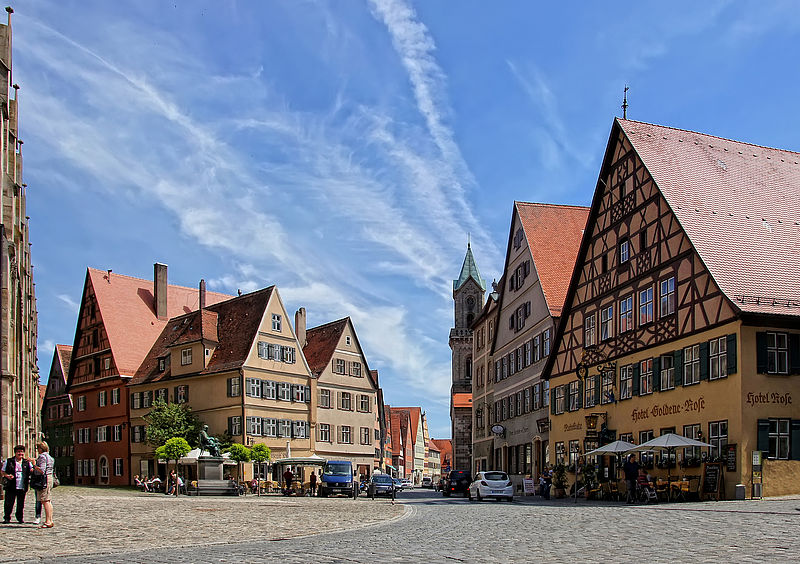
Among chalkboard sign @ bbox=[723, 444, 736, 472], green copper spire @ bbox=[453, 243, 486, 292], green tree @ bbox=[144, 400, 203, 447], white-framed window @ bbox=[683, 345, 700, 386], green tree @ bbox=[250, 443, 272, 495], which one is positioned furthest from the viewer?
green copper spire @ bbox=[453, 243, 486, 292]

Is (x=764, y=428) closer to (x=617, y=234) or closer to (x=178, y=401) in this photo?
(x=617, y=234)

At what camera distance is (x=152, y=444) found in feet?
188

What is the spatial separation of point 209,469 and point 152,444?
1460cm

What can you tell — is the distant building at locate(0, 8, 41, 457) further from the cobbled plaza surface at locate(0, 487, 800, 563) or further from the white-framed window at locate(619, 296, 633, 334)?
the white-framed window at locate(619, 296, 633, 334)

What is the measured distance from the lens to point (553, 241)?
48.0m

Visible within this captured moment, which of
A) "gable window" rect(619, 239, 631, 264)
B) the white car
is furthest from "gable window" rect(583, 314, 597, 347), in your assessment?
the white car

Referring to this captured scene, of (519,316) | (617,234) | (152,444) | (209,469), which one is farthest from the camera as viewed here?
(152,444)

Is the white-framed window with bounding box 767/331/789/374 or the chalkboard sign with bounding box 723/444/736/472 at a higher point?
the white-framed window with bounding box 767/331/789/374

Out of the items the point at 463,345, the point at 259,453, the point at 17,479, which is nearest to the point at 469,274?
the point at 463,345

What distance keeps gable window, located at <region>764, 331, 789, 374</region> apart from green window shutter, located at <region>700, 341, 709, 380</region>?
2.05 metres

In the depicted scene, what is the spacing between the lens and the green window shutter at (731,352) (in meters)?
27.5

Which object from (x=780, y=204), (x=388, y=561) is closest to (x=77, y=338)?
(x=780, y=204)

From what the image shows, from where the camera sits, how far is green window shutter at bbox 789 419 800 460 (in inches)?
1078

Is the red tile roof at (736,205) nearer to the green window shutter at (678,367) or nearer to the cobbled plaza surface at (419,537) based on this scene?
the green window shutter at (678,367)
